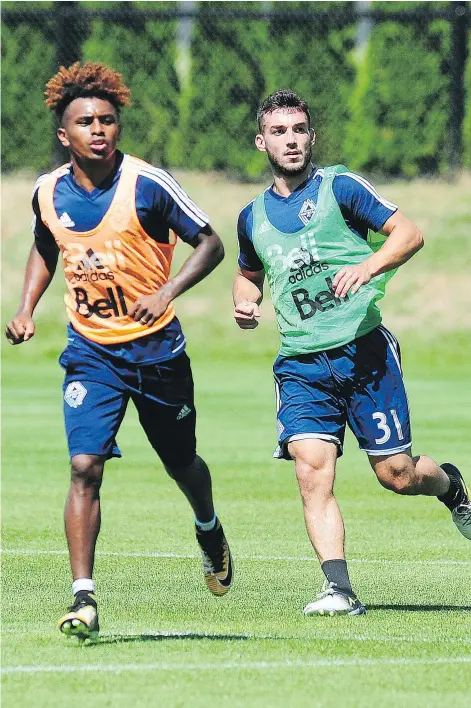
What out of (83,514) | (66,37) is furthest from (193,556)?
(66,37)

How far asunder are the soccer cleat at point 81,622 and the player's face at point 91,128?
6.60ft

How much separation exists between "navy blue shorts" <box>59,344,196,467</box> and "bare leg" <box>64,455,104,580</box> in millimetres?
66

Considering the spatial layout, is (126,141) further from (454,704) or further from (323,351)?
(454,704)

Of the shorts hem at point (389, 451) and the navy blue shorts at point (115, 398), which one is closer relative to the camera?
the navy blue shorts at point (115, 398)

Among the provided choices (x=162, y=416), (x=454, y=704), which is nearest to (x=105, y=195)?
(x=162, y=416)

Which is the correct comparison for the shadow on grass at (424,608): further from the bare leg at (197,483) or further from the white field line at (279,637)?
the bare leg at (197,483)

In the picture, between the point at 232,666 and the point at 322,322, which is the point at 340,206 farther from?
the point at 232,666

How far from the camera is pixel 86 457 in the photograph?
22.7 ft

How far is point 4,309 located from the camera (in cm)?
2452

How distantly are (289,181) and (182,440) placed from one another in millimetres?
1433

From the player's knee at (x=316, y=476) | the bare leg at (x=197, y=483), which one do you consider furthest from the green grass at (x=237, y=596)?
the player's knee at (x=316, y=476)

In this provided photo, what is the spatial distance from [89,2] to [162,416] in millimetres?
22489

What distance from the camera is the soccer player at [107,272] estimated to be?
696 centimetres

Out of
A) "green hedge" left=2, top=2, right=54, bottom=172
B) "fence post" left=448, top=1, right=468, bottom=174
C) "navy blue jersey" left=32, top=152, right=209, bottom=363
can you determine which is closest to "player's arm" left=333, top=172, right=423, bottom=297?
"navy blue jersey" left=32, top=152, right=209, bottom=363
